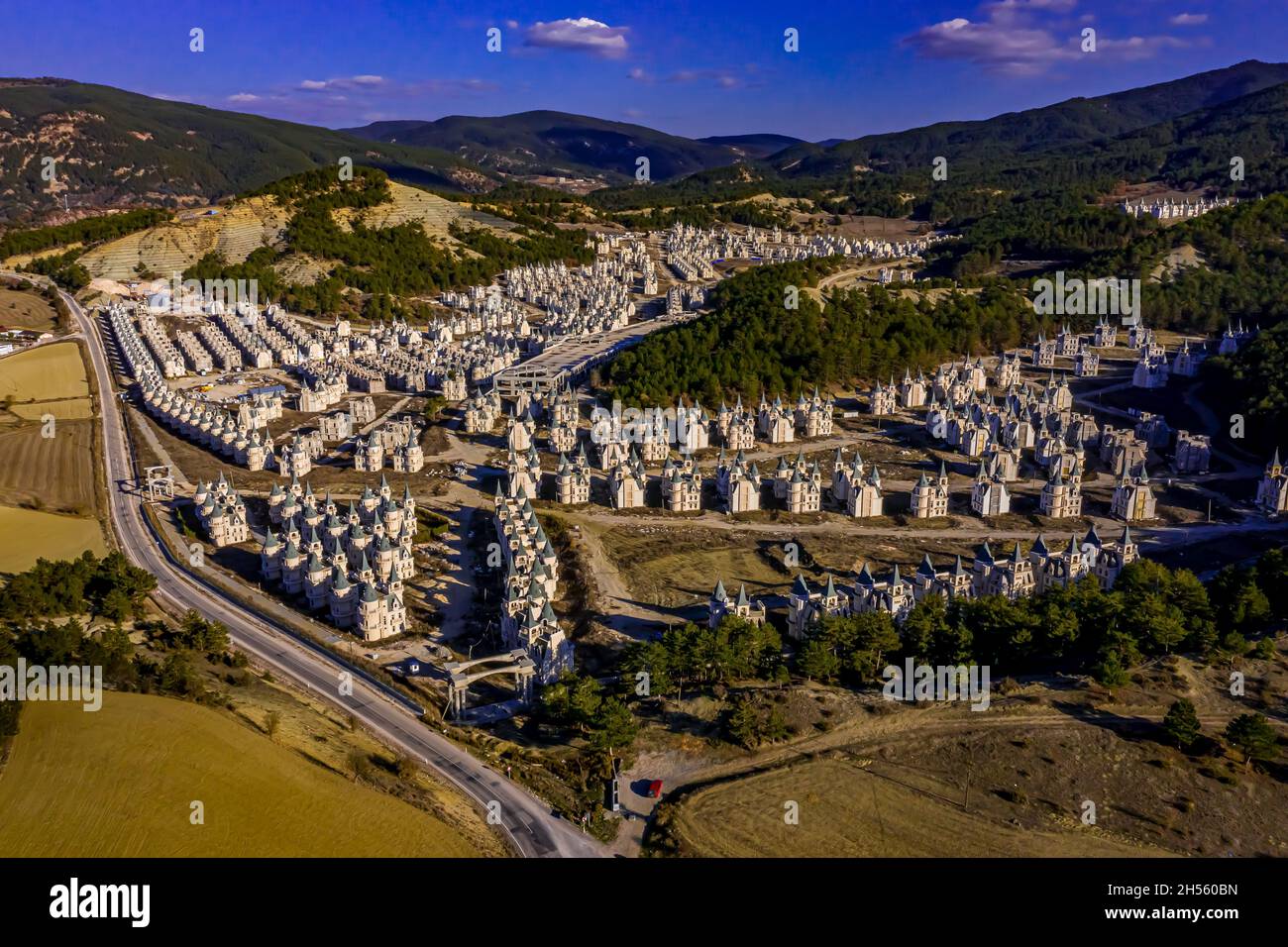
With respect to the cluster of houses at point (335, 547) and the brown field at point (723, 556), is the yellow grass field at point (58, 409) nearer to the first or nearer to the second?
the cluster of houses at point (335, 547)

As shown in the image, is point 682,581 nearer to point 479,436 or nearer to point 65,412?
point 479,436

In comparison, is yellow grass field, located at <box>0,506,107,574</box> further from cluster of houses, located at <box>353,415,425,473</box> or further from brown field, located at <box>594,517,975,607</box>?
brown field, located at <box>594,517,975,607</box>

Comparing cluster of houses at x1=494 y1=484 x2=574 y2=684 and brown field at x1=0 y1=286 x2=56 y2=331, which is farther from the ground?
brown field at x1=0 y1=286 x2=56 y2=331

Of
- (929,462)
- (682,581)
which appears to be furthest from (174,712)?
(929,462)

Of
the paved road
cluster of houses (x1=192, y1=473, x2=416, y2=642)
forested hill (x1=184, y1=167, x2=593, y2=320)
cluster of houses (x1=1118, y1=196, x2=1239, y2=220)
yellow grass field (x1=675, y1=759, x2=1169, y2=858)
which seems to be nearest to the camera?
yellow grass field (x1=675, y1=759, x2=1169, y2=858)

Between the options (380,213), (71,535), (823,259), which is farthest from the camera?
(380,213)

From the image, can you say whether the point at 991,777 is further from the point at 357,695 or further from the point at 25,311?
the point at 25,311

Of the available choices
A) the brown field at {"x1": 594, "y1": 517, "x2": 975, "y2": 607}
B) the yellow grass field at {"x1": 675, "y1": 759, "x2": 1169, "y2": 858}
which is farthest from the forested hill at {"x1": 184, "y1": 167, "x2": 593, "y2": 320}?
the yellow grass field at {"x1": 675, "y1": 759, "x2": 1169, "y2": 858}
